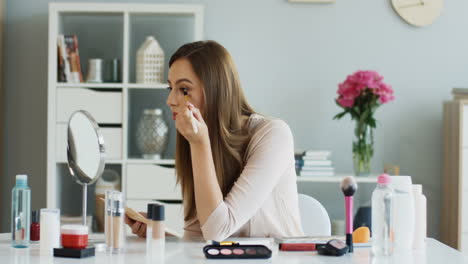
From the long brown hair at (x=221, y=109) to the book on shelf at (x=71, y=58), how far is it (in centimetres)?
181

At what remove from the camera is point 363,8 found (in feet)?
13.8

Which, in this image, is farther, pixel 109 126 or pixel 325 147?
pixel 325 147

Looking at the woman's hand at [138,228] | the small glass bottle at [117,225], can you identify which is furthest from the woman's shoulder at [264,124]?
the small glass bottle at [117,225]

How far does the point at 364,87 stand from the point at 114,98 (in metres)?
1.34

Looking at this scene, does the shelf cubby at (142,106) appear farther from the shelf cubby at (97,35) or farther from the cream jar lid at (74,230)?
the cream jar lid at (74,230)

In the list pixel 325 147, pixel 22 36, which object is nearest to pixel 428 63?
pixel 325 147

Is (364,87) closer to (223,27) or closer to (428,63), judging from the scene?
(428,63)

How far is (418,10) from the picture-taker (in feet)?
13.8

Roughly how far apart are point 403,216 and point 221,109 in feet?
2.09

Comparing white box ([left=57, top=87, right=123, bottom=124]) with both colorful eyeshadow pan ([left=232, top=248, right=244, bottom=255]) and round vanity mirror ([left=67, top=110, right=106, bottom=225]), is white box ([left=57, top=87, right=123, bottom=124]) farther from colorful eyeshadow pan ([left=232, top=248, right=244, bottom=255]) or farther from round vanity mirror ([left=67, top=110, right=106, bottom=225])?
colorful eyeshadow pan ([left=232, top=248, right=244, bottom=255])

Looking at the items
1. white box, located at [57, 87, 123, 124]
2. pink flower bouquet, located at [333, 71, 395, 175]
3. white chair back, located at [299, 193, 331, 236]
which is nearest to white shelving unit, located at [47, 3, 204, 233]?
white box, located at [57, 87, 123, 124]

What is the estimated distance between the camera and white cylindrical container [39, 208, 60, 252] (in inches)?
67.7

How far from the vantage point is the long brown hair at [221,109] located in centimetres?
209

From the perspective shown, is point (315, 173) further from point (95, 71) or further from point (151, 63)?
point (95, 71)
